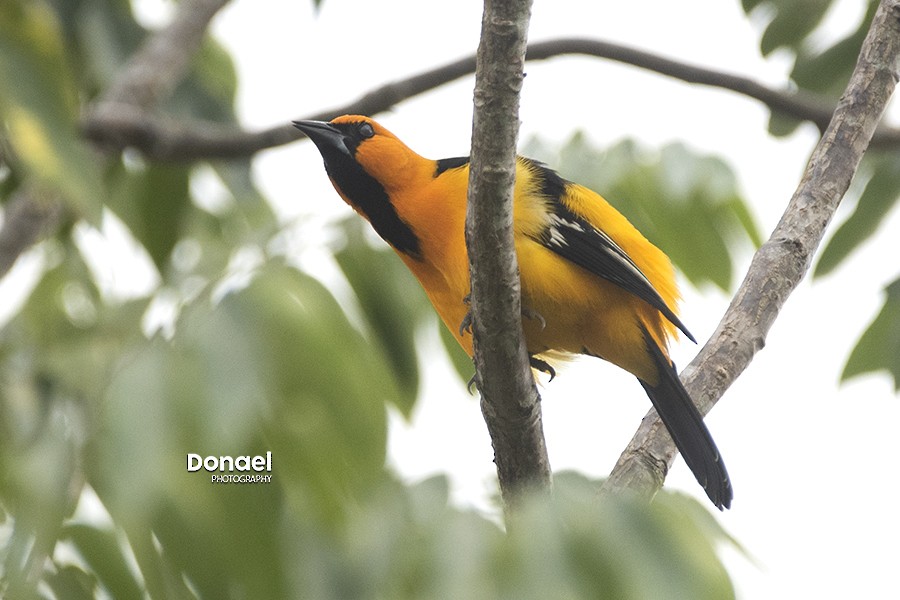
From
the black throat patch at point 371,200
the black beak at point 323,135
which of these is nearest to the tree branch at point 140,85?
the black beak at point 323,135

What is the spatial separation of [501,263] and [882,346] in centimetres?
157

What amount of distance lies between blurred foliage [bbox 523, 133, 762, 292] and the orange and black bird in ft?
0.37

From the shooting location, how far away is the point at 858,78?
11.4 feet

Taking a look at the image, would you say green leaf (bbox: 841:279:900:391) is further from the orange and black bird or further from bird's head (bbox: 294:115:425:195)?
bird's head (bbox: 294:115:425:195)

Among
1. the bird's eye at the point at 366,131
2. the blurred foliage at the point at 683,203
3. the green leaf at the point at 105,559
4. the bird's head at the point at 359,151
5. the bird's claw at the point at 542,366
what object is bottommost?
the green leaf at the point at 105,559

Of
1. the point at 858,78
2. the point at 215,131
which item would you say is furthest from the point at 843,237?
the point at 215,131

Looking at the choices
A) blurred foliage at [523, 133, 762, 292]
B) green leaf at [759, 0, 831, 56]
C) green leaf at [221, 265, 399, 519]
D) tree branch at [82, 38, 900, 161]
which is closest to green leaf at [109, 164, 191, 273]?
tree branch at [82, 38, 900, 161]

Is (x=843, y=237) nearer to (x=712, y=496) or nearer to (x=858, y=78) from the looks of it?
(x=858, y=78)

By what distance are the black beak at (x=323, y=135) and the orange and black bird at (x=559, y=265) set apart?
1 centimetres

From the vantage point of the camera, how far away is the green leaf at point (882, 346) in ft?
11.8

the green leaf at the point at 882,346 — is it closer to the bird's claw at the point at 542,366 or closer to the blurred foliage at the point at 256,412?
the blurred foliage at the point at 256,412

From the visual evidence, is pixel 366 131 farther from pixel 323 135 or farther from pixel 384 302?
pixel 384 302

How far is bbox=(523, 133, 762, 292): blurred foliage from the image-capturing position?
4.02m

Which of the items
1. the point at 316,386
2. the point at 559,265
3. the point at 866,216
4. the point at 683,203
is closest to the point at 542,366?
the point at 559,265
